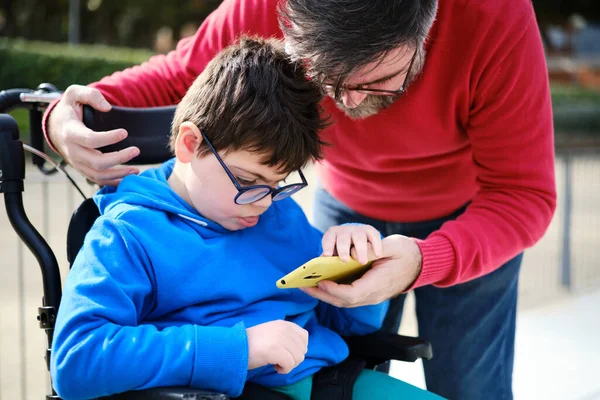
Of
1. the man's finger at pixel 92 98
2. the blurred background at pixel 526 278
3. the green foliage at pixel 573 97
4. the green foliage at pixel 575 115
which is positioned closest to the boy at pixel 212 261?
the man's finger at pixel 92 98

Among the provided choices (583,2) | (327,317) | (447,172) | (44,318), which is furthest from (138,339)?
(583,2)

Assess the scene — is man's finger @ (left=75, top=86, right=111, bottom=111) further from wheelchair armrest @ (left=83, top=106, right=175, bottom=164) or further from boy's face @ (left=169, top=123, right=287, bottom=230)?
boy's face @ (left=169, top=123, right=287, bottom=230)

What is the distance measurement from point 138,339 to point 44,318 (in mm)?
354

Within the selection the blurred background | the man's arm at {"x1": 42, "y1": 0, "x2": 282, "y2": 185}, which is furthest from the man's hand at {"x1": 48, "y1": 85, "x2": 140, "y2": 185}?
the blurred background

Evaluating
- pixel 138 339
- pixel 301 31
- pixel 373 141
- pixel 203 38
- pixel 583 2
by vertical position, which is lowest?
pixel 583 2

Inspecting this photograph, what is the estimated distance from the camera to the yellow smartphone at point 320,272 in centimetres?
149

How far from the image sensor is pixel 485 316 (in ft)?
7.57

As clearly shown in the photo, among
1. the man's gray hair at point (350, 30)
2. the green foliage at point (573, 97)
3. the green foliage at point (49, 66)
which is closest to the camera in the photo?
the man's gray hair at point (350, 30)

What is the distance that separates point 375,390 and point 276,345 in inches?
14.0

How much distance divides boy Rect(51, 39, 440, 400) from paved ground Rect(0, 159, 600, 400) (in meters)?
1.13

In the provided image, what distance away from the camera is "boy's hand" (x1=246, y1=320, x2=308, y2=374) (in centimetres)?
149

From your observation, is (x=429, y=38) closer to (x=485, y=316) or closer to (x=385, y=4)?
(x=385, y=4)

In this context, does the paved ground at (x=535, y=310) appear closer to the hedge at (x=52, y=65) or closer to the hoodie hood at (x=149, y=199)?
the hoodie hood at (x=149, y=199)

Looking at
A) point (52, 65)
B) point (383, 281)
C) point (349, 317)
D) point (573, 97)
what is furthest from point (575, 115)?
point (383, 281)
